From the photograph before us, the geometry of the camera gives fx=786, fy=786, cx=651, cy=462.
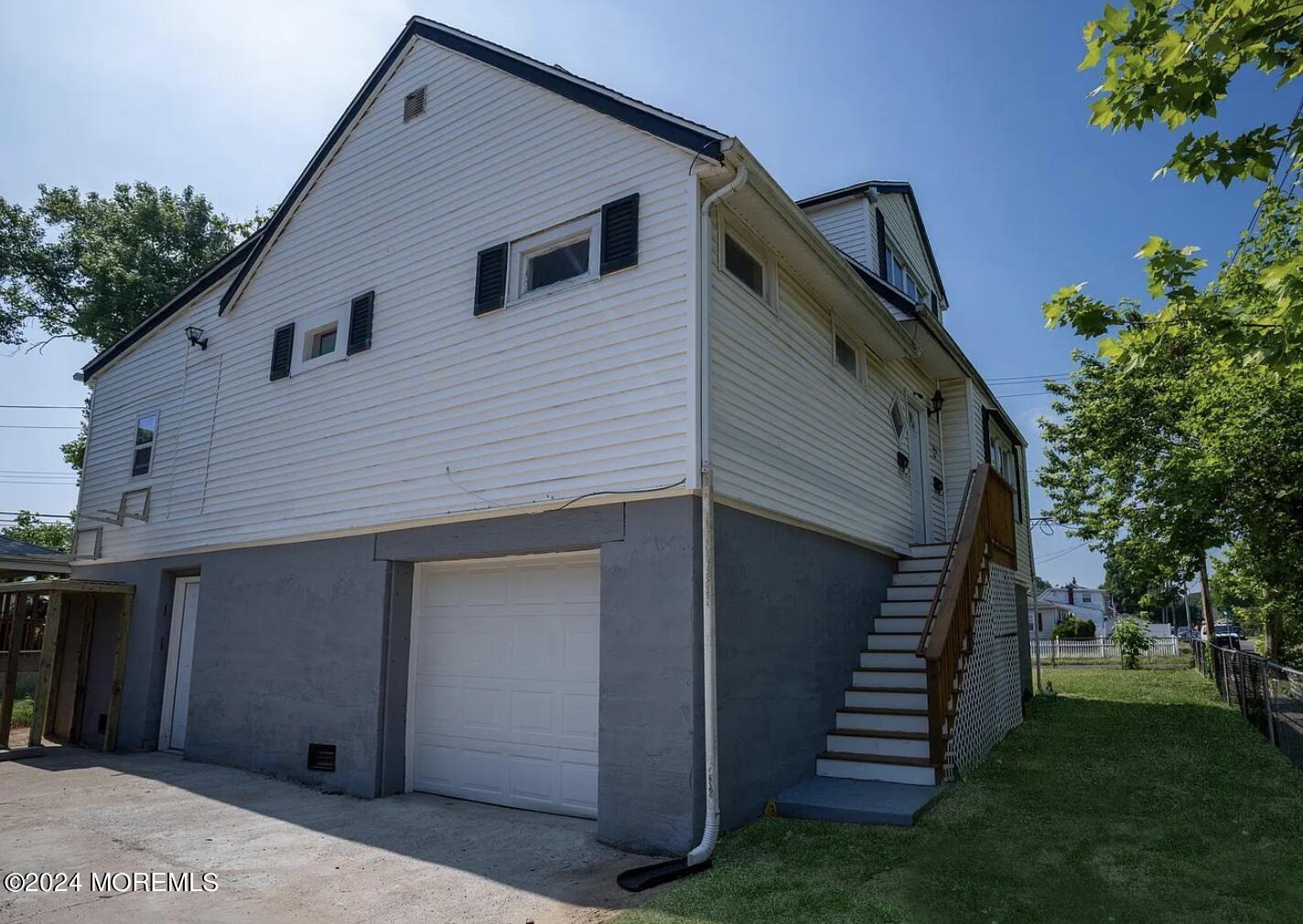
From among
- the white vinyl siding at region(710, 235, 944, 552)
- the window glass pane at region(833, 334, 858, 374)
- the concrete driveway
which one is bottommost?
the concrete driveway

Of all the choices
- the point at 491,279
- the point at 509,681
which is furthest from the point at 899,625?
the point at 491,279

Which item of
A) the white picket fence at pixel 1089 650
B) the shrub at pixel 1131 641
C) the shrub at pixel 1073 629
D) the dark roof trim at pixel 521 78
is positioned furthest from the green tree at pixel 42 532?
the shrub at pixel 1073 629

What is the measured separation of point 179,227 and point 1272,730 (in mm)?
30365

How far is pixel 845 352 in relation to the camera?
9992 mm

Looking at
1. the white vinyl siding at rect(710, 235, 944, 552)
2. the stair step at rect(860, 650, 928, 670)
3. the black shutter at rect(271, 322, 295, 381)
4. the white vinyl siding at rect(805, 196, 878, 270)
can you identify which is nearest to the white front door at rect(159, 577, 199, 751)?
the black shutter at rect(271, 322, 295, 381)

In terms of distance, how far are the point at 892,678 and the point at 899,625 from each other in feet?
3.79

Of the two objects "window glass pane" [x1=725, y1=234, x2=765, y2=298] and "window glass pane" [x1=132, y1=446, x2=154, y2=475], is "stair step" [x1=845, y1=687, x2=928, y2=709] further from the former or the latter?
"window glass pane" [x1=132, y1=446, x2=154, y2=475]

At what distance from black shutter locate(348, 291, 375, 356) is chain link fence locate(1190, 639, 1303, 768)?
35.9ft

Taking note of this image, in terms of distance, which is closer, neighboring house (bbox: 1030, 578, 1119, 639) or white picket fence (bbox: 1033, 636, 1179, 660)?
white picket fence (bbox: 1033, 636, 1179, 660)

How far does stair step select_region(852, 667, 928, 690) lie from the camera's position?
8148 mm

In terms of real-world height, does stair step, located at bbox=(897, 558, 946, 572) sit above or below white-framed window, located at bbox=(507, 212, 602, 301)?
below

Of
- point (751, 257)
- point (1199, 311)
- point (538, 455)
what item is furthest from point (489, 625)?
point (1199, 311)

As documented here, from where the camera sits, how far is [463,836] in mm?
6340

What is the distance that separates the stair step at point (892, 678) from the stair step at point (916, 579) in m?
2.20
